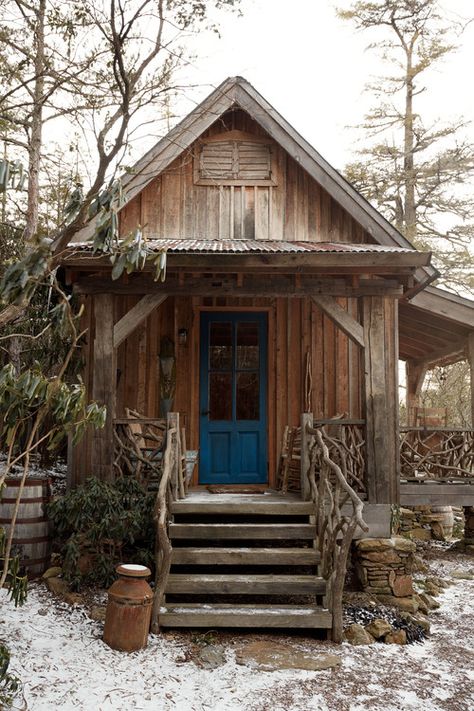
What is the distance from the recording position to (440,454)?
8.37m

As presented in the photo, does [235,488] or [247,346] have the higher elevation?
[247,346]

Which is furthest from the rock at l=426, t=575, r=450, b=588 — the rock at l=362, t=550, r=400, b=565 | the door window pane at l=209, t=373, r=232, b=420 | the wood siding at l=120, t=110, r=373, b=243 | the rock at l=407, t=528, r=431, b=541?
the wood siding at l=120, t=110, r=373, b=243

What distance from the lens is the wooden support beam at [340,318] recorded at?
7.04 metres

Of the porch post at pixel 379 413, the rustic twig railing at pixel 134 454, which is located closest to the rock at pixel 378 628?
the porch post at pixel 379 413

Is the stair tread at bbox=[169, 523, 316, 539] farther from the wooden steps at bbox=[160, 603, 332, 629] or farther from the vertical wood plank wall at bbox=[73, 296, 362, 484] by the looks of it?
the vertical wood plank wall at bbox=[73, 296, 362, 484]

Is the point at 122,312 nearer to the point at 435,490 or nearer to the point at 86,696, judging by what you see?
the point at 435,490

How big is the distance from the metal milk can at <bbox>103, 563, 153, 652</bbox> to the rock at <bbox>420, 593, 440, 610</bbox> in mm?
3300

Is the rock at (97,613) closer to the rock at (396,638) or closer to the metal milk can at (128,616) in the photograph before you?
the metal milk can at (128,616)

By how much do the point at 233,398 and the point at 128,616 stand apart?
4.21 meters

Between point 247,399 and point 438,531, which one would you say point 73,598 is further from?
point 438,531

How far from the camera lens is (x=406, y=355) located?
509 inches

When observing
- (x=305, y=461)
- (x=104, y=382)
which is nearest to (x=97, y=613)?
(x=104, y=382)

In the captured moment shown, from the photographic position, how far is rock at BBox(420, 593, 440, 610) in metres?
6.49

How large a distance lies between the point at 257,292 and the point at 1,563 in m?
4.10
